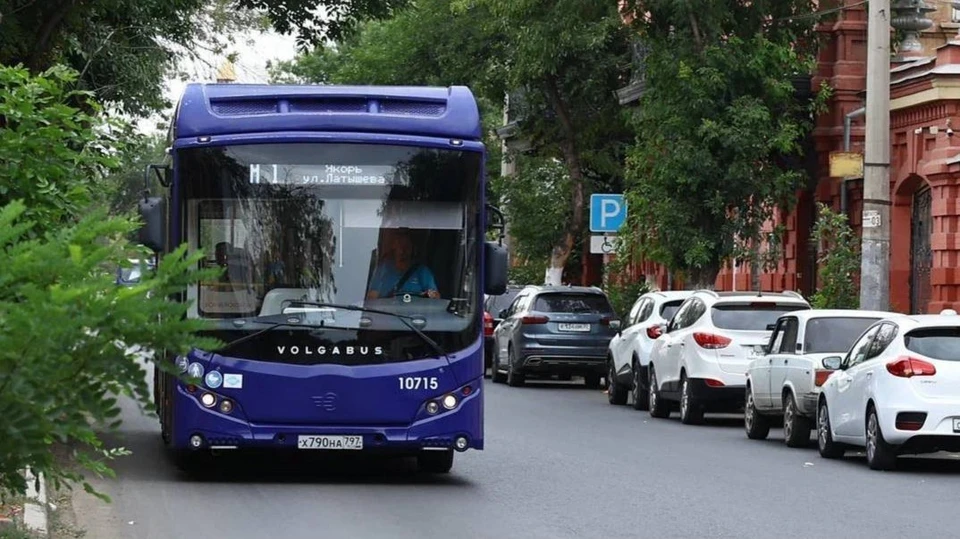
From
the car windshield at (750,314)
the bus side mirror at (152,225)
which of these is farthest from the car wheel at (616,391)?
the bus side mirror at (152,225)

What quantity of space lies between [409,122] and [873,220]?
1255 centimetres

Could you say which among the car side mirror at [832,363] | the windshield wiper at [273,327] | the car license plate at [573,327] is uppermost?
the windshield wiper at [273,327]

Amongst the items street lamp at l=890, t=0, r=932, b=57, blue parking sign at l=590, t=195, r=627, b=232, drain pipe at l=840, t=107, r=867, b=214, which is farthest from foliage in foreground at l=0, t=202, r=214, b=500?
blue parking sign at l=590, t=195, r=627, b=232

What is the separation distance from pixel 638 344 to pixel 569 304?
19.0ft

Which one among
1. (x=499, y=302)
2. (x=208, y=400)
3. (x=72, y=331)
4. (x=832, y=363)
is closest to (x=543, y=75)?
(x=499, y=302)

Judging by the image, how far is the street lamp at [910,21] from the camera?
38.3m

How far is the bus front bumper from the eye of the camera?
15.6 metres

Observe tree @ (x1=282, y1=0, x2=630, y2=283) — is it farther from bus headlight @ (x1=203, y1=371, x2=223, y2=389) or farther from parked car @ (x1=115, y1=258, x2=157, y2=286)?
parked car @ (x1=115, y1=258, x2=157, y2=286)

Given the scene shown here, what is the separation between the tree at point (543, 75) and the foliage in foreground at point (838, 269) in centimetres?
1111

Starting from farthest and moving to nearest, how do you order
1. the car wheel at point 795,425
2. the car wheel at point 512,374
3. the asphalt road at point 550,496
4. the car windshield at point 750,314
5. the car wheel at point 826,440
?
1. the car wheel at point 512,374
2. the car windshield at point 750,314
3. the car wheel at point 795,425
4. the car wheel at point 826,440
5. the asphalt road at point 550,496

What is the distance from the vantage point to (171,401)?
16016 mm

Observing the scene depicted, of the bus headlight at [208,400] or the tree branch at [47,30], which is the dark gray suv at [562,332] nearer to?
the tree branch at [47,30]

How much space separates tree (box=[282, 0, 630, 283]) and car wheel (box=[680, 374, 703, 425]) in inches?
747

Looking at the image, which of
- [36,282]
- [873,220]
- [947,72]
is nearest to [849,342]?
[873,220]
